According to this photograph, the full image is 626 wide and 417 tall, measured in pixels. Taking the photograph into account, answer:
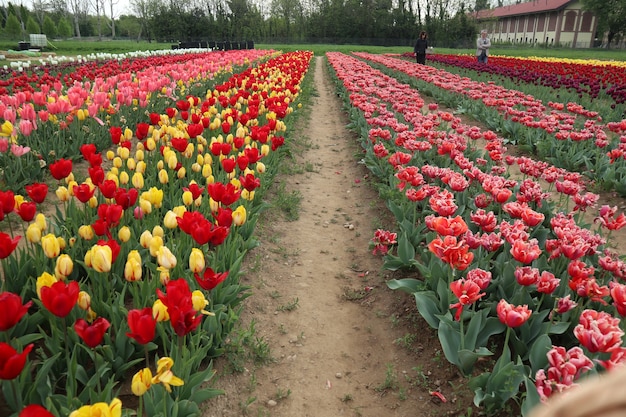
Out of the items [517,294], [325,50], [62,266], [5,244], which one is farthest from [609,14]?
[5,244]

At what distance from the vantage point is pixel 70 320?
2576 millimetres

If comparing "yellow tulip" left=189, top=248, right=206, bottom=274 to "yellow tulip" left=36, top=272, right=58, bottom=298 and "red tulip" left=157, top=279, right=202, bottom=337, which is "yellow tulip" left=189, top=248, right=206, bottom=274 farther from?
"yellow tulip" left=36, top=272, right=58, bottom=298

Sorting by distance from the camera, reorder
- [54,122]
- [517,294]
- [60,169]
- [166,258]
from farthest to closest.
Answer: [54,122] → [60,169] → [517,294] → [166,258]

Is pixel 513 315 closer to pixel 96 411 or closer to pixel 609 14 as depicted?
pixel 96 411

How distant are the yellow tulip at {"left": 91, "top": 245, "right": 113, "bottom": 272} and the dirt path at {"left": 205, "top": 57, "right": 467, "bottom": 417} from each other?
1.00 metres

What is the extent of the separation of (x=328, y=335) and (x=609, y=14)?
202 feet

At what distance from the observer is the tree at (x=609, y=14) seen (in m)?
50.8

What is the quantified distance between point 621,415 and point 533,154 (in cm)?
899

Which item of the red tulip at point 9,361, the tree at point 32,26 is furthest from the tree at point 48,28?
the red tulip at point 9,361

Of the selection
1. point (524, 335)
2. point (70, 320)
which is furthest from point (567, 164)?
point (70, 320)

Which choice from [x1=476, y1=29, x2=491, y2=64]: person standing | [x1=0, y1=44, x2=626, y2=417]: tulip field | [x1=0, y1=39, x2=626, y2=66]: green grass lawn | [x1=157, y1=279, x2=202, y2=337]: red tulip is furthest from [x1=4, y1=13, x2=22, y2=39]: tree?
[x1=157, y1=279, x2=202, y2=337]: red tulip

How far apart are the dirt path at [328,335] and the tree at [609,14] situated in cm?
5979

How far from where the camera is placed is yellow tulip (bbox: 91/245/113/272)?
2.34 m

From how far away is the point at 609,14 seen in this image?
50.8 metres
